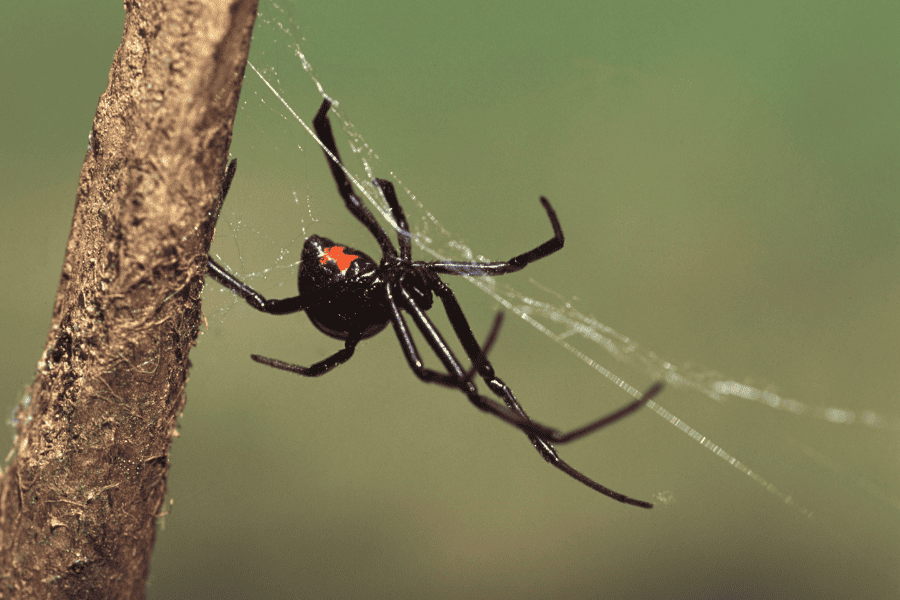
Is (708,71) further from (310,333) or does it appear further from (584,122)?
(310,333)

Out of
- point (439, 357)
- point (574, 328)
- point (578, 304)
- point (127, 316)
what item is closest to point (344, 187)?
point (439, 357)

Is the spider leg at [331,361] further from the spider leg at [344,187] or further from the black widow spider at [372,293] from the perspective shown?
the spider leg at [344,187]

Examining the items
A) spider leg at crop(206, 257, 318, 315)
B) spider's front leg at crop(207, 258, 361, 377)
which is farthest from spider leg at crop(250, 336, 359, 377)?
spider leg at crop(206, 257, 318, 315)

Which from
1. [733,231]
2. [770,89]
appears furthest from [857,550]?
[770,89]

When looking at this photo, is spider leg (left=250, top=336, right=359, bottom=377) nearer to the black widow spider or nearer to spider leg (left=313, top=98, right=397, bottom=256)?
the black widow spider

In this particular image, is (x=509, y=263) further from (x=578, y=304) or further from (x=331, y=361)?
(x=578, y=304)

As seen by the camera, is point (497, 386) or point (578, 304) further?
point (578, 304)

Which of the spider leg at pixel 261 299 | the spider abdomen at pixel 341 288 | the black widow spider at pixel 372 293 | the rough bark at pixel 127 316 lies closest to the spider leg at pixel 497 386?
the black widow spider at pixel 372 293
